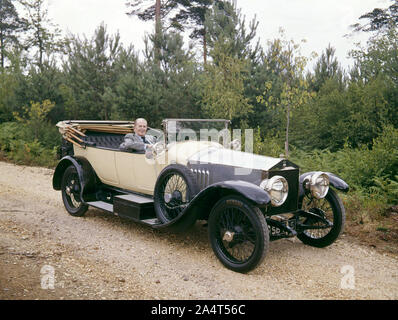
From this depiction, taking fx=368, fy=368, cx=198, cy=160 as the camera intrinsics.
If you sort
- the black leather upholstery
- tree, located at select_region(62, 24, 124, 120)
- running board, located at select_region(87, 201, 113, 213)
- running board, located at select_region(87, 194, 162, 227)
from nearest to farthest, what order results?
1. running board, located at select_region(87, 194, 162, 227)
2. running board, located at select_region(87, 201, 113, 213)
3. the black leather upholstery
4. tree, located at select_region(62, 24, 124, 120)

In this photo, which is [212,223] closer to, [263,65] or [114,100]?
[114,100]

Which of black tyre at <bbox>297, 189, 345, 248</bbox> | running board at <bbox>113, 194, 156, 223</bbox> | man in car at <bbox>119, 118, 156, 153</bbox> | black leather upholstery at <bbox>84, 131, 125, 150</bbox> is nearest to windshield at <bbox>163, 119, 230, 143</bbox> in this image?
man in car at <bbox>119, 118, 156, 153</bbox>

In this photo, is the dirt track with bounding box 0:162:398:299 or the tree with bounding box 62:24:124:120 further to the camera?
the tree with bounding box 62:24:124:120

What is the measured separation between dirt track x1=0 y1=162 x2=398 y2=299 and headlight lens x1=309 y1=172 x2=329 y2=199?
2.44 ft

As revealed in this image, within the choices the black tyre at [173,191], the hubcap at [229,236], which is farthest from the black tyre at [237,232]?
the black tyre at [173,191]

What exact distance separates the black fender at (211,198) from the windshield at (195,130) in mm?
1159

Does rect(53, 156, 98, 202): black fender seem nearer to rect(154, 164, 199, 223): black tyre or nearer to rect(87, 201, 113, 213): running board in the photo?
rect(87, 201, 113, 213): running board

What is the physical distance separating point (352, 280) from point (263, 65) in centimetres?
1027

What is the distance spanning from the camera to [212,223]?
4152 millimetres

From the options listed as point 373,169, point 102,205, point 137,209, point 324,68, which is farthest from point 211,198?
point 324,68

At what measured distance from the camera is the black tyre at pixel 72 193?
6059 millimetres

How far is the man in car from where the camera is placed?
5328 mm

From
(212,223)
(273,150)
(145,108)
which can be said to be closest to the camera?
(212,223)
